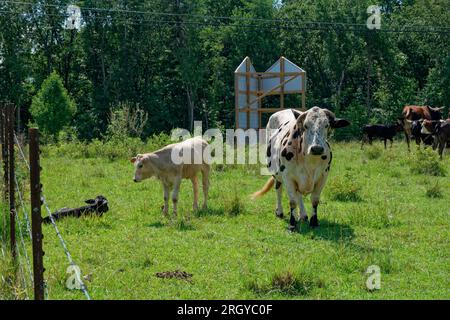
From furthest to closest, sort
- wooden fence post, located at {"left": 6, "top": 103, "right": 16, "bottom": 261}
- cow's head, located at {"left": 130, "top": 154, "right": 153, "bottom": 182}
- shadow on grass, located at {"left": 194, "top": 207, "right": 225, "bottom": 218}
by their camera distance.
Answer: cow's head, located at {"left": 130, "top": 154, "right": 153, "bottom": 182} → shadow on grass, located at {"left": 194, "top": 207, "right": 225, "bottom": 218} → wooden fence post, located at {"left": 6, "top": 103, "right": 16, "bottom": 261}

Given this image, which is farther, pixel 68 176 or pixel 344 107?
pixel 344 107

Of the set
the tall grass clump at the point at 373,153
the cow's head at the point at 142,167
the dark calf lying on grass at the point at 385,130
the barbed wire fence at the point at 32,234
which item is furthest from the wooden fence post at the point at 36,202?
the dark calf lying on grass at the point at 385,130

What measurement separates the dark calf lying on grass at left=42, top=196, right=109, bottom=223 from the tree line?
3253 cm

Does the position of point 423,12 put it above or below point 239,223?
above

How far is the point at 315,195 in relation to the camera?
10.0 metres

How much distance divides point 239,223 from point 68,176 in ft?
26.2

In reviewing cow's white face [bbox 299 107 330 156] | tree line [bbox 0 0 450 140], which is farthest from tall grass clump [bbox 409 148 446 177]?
tree line [bbox 0 0 450 140]

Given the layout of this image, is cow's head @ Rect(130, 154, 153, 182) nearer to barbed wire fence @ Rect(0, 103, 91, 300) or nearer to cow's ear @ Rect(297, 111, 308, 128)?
barbed wire fence @ Rect(0, 103, 91, 300)

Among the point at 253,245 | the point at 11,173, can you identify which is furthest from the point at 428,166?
the point at 11,173

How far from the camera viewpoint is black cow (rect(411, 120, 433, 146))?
25500 millimetres
